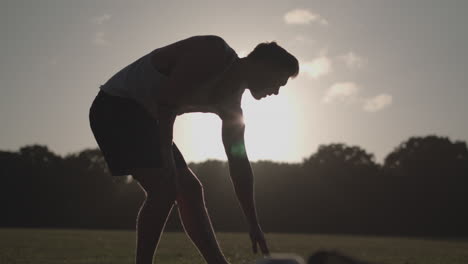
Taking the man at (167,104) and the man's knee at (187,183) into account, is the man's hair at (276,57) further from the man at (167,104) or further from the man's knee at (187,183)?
the man's knee at (187,183)

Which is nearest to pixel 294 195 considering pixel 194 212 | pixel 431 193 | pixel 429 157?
pixel 431 193

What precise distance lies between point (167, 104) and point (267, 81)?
0.77 metres

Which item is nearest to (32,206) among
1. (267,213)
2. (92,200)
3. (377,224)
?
(92,200)

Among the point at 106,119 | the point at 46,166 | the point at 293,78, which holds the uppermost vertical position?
the point at 46,166

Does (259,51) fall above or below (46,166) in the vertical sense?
below

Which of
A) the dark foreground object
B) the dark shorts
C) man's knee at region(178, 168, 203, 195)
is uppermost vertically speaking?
the dark shorts

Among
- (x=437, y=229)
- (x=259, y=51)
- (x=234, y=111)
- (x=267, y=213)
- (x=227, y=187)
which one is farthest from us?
(x=227, y=187)

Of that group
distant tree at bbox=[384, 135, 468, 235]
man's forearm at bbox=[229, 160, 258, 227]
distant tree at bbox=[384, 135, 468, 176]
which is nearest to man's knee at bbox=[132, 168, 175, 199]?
man's forearm at bbox=[229, 160, 258, 227]

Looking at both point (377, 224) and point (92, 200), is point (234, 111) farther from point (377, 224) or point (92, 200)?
point (92, 200)

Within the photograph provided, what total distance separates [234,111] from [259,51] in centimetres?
60

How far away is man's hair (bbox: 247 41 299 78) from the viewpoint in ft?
13.3

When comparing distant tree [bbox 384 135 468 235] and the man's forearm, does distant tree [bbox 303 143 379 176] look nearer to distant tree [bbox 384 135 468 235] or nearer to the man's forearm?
distant tree [bbox 384 135 468 235]

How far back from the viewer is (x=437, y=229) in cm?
5638

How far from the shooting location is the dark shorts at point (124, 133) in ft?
13.6
